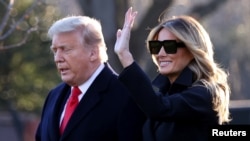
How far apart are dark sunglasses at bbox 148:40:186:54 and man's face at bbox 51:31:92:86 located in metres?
0.51

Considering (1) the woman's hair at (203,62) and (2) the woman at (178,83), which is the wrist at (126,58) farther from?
(1) the woman's hair at (203,62)

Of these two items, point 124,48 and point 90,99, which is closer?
point 124,48

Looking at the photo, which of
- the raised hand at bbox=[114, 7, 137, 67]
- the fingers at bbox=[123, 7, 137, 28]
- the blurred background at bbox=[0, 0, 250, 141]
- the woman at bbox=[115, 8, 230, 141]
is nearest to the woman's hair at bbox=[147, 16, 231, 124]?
the woman at bbox=[115, 8, 230, 141]

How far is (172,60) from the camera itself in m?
5.22

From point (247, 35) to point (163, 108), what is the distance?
23.7 meters

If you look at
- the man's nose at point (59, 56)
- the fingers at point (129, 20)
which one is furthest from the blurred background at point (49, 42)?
the fingers at point (129, 20)

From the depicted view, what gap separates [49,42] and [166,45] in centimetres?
1052

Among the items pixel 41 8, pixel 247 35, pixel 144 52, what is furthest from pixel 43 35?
pixel 247 35

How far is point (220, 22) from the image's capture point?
29016mm

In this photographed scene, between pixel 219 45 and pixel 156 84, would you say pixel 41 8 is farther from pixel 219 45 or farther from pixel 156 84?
pixel 219 45

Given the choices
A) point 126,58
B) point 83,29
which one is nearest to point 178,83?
point 126,58

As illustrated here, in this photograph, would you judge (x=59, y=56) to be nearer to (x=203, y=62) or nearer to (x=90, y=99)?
(x=90, y=99)

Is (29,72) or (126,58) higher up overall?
(126,58)

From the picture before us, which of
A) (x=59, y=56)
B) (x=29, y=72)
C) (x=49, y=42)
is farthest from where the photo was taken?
(x=29, y=72)
